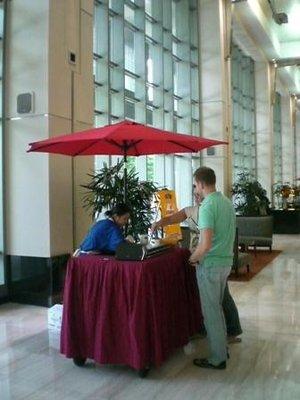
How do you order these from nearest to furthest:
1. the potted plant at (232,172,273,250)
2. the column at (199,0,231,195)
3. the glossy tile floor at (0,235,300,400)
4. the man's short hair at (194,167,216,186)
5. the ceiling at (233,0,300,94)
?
the glossy tile floor at (0,235,300,400)
the man's short hair at (194,167,216,186)
the potted plant at (232,172,273,250)
the column at (199,0,231,195)
the ceiling at (233,0,300,94)

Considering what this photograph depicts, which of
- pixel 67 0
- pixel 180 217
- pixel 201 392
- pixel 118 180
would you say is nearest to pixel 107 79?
pixel 67 0

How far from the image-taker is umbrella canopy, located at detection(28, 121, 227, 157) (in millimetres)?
3438

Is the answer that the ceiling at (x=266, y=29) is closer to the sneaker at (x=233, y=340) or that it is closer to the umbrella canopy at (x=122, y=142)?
the umbrella canopy at (x=122, y=142)

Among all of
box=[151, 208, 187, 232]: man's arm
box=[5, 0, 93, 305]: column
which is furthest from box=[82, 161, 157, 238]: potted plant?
box=[151, 208, 187, 232]: man's arm

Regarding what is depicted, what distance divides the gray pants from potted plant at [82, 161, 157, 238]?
6.58 feet

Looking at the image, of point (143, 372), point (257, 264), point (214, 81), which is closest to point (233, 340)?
point (143, 372)

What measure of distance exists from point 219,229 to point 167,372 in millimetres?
1181

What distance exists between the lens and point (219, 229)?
3.33 m

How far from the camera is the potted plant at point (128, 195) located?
17.2ft

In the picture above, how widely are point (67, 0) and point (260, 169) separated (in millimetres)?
12165

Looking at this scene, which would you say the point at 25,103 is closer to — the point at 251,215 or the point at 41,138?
the point at 41,138

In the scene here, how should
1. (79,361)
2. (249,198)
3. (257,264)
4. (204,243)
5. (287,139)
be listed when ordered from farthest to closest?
(287,139) → (249,198) → (257,264) → (79,361) → (204,243)

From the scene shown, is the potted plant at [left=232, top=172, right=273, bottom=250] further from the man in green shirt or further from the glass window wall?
the man in green shirt

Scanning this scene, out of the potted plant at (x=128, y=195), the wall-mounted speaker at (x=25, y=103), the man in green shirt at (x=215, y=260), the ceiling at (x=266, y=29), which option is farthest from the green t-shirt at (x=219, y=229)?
the ceiling at (x=266, y=29)
